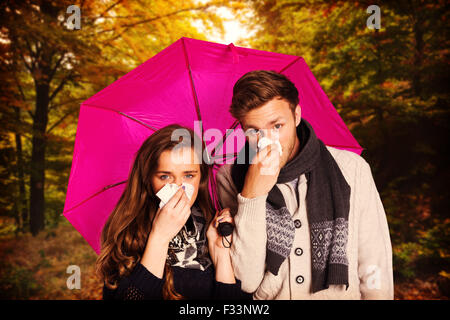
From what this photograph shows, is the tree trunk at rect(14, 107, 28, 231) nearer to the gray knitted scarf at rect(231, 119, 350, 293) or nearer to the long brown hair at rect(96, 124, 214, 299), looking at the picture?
the long brown hair at rect(96, 124, 214, 299)

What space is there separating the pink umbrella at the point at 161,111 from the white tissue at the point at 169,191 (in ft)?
1.59

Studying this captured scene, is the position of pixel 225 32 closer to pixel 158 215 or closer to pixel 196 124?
pixel 196 124

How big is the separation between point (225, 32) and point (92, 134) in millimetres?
3936

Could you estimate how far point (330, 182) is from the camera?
72.1 inches

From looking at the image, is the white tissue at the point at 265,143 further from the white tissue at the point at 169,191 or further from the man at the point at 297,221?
the white tissue at the point at 169,191

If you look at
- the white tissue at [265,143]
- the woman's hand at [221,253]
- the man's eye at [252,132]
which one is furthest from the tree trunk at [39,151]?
the white tissue at [265,143]

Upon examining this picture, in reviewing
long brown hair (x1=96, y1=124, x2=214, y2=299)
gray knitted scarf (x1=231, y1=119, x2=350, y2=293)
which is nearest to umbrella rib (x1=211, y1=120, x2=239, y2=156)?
long brown hair (x1=96, y1=124, x2=214, y2=299)

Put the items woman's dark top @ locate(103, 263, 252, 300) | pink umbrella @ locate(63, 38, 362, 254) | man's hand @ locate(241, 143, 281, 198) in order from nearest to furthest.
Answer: man's hand @ locate(241, 143, 281, 198) → woman's dark top @ locate(103, 263, 252, 300) → pink umbrella @ locate(63, 38, 362, 254)

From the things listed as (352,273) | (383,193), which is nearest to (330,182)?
(352,273)

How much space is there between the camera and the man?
1.66m

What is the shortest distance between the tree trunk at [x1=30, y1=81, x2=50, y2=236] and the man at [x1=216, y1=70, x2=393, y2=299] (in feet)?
17.2

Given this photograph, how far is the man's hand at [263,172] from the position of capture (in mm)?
1566

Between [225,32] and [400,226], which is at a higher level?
[225,32]

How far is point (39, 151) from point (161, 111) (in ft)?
15.4
